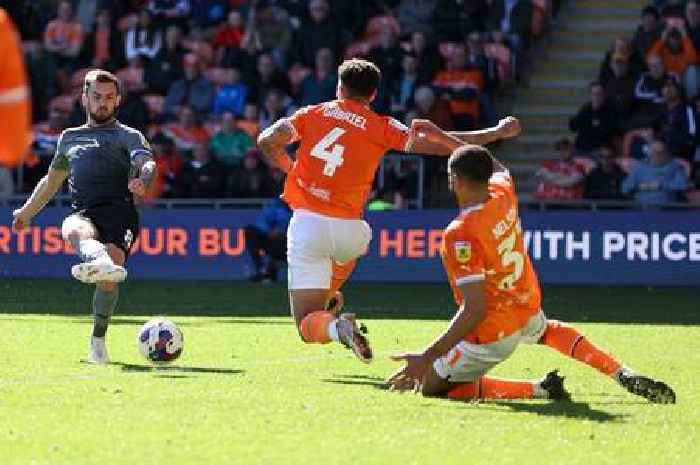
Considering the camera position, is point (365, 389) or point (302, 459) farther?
point (365, 389)

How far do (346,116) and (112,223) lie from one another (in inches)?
85.3

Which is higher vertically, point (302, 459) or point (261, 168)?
point (302, 459)

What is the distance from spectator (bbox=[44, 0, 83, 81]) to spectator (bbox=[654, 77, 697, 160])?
32.9 ft

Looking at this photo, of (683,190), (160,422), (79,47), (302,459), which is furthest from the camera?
(79,47)

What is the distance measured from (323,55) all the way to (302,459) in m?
19.5

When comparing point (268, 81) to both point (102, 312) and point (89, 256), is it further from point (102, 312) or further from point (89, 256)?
point (89, 256)

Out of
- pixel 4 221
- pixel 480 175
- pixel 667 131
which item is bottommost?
pixel 4 221

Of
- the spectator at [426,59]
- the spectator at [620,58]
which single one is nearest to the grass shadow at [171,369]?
the spectator at [620,58]

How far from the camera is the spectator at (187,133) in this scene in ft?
90.2

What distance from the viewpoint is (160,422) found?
30.6ft

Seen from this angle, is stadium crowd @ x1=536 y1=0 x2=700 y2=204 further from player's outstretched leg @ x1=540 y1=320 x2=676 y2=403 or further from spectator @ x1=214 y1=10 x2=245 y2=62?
player's outstretched leg @ x1=540 y1=320 x2=676 y2=403

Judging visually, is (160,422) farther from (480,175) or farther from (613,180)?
(613,180)

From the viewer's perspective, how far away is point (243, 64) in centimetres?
2855

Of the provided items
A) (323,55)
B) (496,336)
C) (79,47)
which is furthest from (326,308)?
(79,47)
